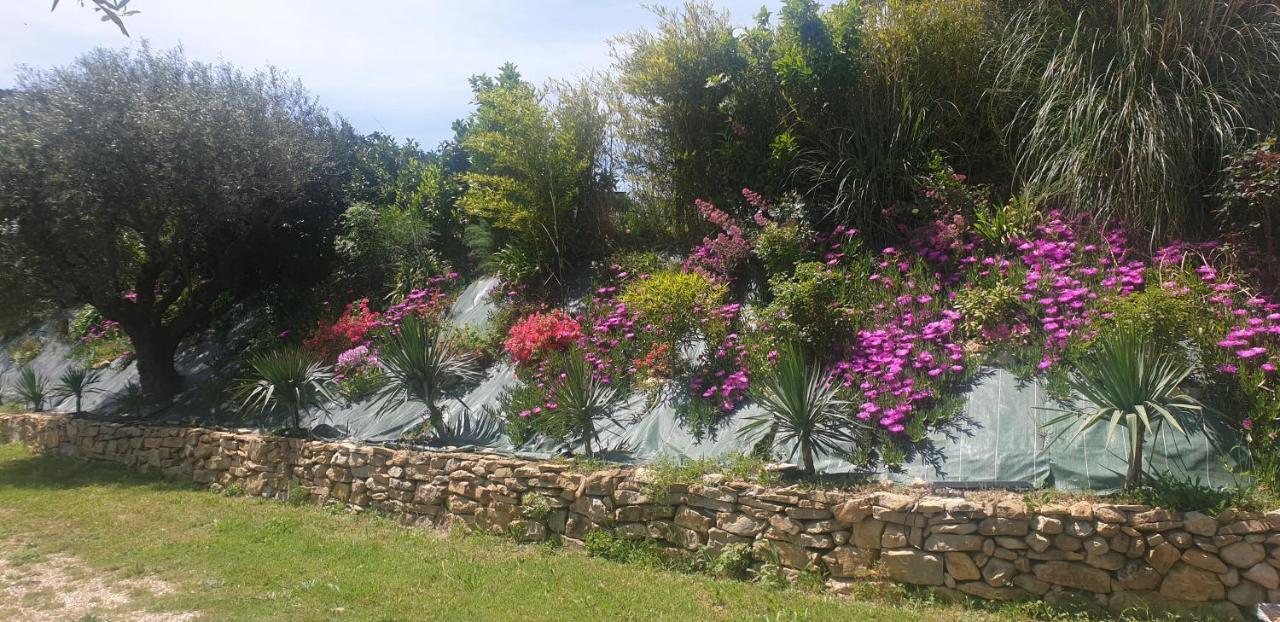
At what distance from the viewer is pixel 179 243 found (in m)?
10.2

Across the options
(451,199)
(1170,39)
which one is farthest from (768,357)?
(451,199)

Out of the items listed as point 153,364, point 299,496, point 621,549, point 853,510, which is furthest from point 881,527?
point 153,364

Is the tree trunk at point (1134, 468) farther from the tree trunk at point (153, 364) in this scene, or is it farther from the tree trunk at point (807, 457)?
the tree trunk at point (153, 364)

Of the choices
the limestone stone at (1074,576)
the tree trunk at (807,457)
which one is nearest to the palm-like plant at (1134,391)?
the limestone stone at (1074,576)

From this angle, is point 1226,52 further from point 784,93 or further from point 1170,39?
point 784,93

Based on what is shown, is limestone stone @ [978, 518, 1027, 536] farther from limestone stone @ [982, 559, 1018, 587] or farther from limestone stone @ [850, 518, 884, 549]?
limestone stone @ [850, 518, 884, 549]

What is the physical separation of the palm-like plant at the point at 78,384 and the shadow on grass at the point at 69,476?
1.15 meters

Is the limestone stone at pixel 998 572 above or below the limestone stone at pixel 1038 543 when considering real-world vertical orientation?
below

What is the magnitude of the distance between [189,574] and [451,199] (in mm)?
6887

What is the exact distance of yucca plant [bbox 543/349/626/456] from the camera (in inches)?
258

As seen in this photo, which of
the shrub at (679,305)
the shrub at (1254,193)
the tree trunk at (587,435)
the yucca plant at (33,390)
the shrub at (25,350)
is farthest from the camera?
the shrub at (25,350)

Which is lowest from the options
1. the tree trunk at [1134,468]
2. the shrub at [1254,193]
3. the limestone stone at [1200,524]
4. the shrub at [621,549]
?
the shrub at [621,549]

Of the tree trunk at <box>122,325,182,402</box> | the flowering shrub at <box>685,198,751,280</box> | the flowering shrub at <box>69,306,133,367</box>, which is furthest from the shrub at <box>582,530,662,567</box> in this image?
the flowering shrub at <box>69,306,133,367</box>

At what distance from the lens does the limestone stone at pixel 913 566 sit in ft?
15.4
